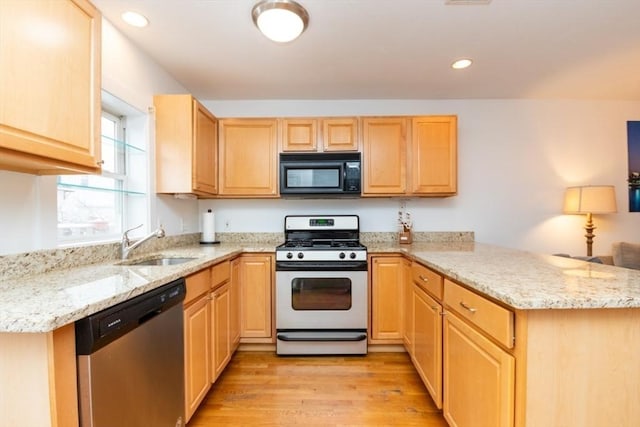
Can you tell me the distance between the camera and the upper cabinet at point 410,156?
106 inches

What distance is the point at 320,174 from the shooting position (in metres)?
2.71

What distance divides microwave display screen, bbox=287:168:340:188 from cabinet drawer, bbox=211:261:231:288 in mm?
955

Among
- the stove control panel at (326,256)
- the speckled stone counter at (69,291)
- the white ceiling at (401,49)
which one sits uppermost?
the white ceiling at (401,49)

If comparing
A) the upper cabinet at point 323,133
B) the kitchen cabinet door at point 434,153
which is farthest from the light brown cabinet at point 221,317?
the kitchen cabinet door at point 434,153

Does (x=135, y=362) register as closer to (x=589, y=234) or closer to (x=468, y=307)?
(x=468, y=307)

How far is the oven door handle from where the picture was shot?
238cm

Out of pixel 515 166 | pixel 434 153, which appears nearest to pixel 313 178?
pixel 434 153

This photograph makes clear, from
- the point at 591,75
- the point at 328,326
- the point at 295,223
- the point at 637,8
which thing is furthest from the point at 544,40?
the point at 328,326

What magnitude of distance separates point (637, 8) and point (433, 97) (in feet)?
4.82

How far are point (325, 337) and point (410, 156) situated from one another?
1.80m

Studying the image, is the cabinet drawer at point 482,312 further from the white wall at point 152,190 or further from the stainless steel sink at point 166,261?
the white wall at point 152,190

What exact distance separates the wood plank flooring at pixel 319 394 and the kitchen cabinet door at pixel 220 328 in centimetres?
17

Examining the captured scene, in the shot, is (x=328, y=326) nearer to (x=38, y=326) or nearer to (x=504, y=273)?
(x=504, y=273)

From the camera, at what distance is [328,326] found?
2414 mm
